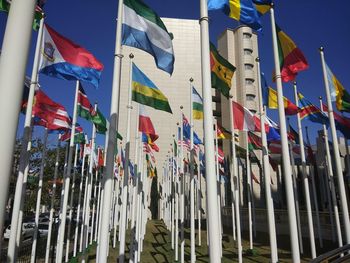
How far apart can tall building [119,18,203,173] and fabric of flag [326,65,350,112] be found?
4217 centimetres

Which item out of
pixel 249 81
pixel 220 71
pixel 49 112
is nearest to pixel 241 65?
pixel 249 81

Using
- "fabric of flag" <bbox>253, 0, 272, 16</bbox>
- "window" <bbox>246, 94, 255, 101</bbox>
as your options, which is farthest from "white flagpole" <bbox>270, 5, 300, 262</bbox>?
"window" <bbox>246, 94, 255, 101</bbox>

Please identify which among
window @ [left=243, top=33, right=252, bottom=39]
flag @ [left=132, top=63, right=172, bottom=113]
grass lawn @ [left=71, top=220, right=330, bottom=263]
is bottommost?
grass lawn @ [left=71, top=220, right=330, bottom=263]

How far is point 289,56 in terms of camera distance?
1142 cm

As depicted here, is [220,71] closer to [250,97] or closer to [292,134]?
[292,134]

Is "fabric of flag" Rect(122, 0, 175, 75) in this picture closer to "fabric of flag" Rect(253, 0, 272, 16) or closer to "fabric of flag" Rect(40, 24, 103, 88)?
"fabric of flag" Rect(40, 24, 103, 88)

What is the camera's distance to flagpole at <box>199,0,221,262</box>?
5.98 m

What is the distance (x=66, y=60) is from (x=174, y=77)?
56.5 m

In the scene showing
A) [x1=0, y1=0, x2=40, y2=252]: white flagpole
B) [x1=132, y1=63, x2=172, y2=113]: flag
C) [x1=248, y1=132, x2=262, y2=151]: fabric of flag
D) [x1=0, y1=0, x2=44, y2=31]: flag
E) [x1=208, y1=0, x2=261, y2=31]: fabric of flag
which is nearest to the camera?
[x1=0, y1=0, x2=40, y2=252]: white flagpole

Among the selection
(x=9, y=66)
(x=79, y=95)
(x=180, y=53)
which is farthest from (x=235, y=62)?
(x=9, y=66)

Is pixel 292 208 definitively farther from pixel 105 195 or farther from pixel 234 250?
pixel 234 250

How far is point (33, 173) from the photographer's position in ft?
134

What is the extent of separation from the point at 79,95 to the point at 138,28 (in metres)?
6.85

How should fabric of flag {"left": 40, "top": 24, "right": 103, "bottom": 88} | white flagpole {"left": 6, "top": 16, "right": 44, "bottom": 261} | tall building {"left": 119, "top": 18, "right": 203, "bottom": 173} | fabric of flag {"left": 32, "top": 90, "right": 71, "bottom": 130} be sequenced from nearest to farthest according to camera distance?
1. white flagpole {"left": 6, "top": 16, "right": 44, "bottom": 261}
2. fabric of flag {"left": 40, "top": 24, "right": 103, "bottom": 88}
3. fabric of flag {"left": 32, "top": 90, "right": 71, "bottom": 130}
4. tall building {"left": 119, "top": 18, "right": 203, "bottom": 173}
